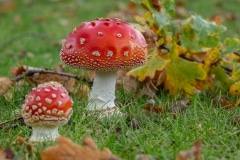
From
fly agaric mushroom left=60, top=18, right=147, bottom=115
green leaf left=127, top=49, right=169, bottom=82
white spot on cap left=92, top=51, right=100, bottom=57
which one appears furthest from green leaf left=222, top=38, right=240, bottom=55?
white spot on cap left=92, top=51, right=100, bottom=57

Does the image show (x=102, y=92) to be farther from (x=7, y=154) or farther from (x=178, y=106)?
(x=7, y=154)

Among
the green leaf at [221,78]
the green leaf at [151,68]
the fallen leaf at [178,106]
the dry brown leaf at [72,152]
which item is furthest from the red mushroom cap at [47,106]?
the green leaf at [221,78]

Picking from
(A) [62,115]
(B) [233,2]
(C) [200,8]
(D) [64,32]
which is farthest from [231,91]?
(B) [233,2]

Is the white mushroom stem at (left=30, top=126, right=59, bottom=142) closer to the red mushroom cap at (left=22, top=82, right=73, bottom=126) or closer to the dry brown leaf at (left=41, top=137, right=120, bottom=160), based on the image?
the red mushroom cap at (left=22, top=82, right=73, bottom=126)

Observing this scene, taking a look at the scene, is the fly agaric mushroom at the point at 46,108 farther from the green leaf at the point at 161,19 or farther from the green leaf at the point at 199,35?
the green leaf at the point at 199,35

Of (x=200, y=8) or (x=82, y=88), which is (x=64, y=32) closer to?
(x=200, y=8)

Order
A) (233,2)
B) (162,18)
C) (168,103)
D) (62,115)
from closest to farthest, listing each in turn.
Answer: (62,115) → (168,103) → (162,18) → (233,2)

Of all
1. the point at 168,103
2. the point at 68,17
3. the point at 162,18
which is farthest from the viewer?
the point at 68,17
